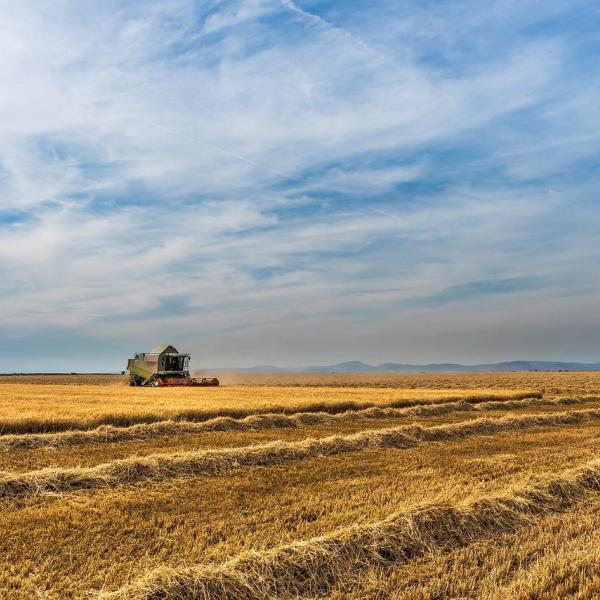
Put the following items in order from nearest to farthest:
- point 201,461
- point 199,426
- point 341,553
Answer: point 341,553, point 201,461, point 199,426

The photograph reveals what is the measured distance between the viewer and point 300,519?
684 centimetres

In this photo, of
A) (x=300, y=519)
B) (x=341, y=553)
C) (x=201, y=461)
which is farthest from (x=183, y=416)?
(x=341, y=553)

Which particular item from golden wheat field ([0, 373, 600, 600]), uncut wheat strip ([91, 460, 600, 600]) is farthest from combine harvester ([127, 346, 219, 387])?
uncut wheat strip ([91, 460, 600, 600])

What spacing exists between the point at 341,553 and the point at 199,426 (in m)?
11.0

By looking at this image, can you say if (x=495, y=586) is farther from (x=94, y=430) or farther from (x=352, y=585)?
(x=94, y=430)

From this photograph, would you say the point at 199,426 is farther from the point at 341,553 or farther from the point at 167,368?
the point at 167,368

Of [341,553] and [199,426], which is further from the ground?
[341,553]

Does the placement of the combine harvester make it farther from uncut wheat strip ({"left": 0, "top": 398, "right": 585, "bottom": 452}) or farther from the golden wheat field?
the golden wheat field

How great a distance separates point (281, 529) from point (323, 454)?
541 centimetres

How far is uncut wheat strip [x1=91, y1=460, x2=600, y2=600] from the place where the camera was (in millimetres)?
4777

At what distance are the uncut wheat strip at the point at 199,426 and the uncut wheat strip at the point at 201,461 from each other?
3.94 meters

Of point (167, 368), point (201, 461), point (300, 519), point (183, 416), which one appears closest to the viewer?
point (300, 519)

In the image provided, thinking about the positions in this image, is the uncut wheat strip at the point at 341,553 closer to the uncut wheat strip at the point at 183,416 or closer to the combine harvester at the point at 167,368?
the uncut wheat strip at the point at 183,416

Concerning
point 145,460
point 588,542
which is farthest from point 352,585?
point 145,460
